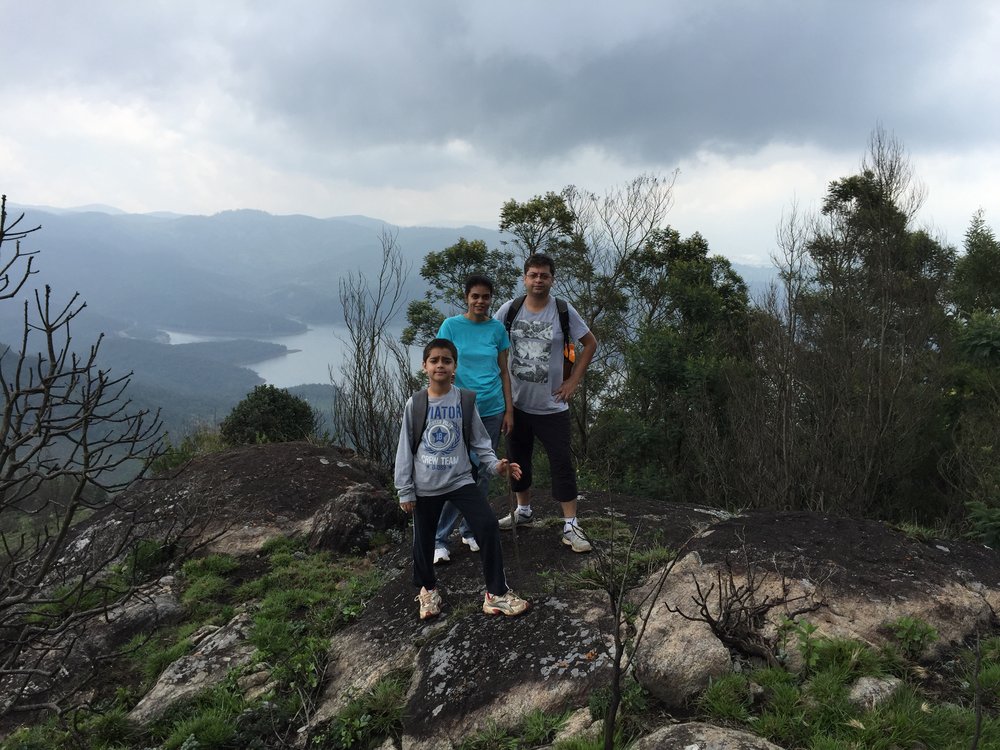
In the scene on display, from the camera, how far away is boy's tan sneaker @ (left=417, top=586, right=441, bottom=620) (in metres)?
3.79

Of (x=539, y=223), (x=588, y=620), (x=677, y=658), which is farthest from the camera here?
(x=539, y=223)

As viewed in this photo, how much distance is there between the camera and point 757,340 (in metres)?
13.5

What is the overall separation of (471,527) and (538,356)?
125 cm

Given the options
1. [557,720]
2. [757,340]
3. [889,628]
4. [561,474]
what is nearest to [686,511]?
[561,474]

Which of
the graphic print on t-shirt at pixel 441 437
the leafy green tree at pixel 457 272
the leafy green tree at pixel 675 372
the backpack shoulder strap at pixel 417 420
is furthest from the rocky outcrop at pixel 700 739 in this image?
the leafy green tree at pixel 457 272

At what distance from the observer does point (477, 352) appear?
387cm

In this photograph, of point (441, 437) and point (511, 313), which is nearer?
point (441, 437)

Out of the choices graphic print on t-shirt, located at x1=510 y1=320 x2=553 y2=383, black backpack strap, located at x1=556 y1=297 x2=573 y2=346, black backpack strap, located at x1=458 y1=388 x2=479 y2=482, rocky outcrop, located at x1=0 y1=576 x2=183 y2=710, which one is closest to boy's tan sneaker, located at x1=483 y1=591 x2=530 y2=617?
black backpack strap, located at x1=458 y1=388 x2=479 y2=482

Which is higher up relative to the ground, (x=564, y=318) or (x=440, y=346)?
(x=564, y=318)

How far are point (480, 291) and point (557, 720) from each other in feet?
8.22

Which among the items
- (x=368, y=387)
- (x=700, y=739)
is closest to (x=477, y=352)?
(x=700, y=739)

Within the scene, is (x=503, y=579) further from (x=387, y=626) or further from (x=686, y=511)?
(x=686, y=511)

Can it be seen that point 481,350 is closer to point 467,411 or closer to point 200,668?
point 467,411

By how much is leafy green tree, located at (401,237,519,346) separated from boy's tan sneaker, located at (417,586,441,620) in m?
12.8
